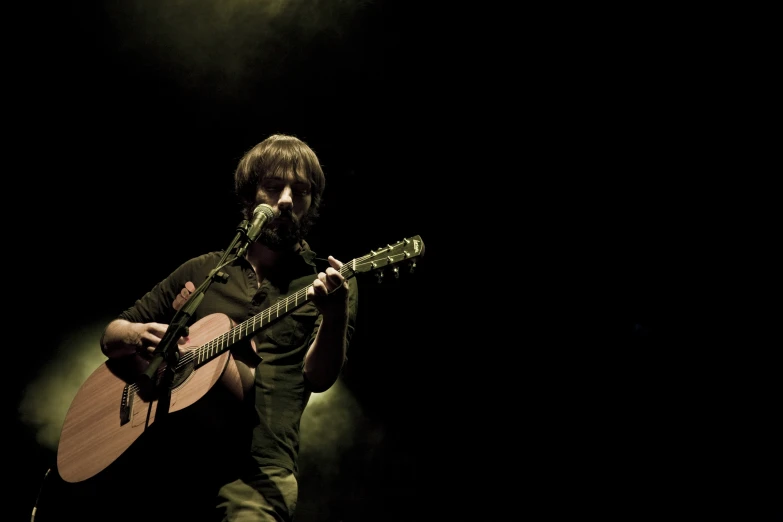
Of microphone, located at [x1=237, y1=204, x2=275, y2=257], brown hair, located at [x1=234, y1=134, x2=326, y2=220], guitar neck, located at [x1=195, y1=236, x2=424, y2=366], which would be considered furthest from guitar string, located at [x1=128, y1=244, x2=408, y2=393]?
brown hair, located at [x1=234, y1=134, x2=326, y2=220]

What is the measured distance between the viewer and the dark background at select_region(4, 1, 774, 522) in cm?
328

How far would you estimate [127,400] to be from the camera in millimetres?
1958

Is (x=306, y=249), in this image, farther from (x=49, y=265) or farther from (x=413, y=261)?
(x=49, y=265)

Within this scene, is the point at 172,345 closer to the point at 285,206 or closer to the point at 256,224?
the point at 256,224

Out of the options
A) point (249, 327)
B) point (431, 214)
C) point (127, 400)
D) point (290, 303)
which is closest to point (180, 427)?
point (127, 400)

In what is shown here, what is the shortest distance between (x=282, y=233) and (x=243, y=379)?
80 cm

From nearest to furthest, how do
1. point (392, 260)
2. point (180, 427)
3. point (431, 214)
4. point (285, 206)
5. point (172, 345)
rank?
point (172, 345) < point (180, 427) < point (392, 260) < point (285, 206) < point (431, 214)

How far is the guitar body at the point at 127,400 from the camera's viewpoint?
180cm

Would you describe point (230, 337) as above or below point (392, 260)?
below

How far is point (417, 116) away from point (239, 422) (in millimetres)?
2722

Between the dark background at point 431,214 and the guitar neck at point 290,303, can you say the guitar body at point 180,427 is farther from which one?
the dark background at point 431,214

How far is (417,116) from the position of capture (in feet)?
12.4

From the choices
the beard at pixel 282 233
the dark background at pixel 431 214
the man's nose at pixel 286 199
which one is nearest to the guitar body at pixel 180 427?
the beard at pixel 282 233

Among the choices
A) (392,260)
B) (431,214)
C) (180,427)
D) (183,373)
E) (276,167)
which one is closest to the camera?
(180,427)
